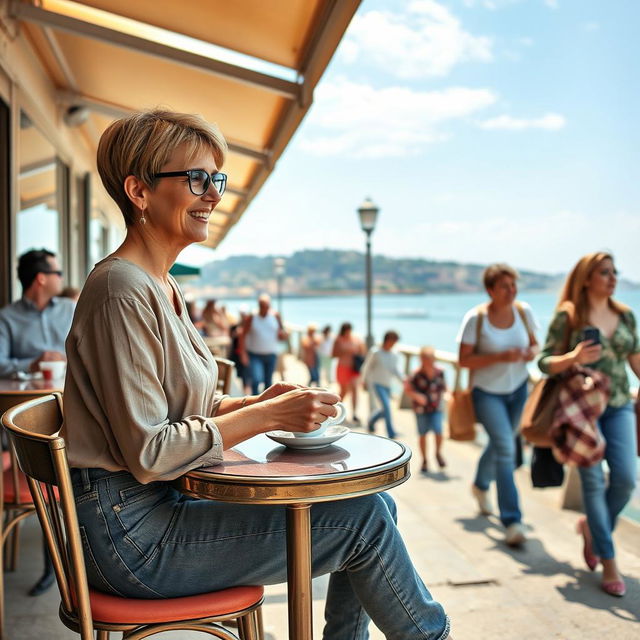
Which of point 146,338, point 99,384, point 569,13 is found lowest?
point 99,384

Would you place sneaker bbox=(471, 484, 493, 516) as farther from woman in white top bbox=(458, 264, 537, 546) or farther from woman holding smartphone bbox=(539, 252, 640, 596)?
woman holding smartphone bbox=(539, 252, 640, 596)

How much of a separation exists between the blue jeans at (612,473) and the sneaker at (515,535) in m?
0.57

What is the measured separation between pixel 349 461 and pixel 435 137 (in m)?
114

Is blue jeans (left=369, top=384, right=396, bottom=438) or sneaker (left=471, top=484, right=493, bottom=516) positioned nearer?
sneaker (left=471, top=484, right=493, bottom=516)

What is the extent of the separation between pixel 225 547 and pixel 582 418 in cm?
241

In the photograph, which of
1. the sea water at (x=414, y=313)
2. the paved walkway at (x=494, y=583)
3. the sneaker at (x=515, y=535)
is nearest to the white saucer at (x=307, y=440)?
the paved walkway at (x=494, y=583)

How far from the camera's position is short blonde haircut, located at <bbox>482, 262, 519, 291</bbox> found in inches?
183

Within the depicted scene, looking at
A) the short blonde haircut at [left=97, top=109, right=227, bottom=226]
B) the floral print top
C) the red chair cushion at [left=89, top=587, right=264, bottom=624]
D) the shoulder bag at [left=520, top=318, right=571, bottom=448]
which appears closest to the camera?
the red chair cushion at [left=89, top=587, right=264, bottom=624]

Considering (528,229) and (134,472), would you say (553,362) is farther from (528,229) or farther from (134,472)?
(528,229)

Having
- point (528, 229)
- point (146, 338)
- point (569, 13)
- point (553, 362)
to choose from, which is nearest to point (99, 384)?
point (146, 338)

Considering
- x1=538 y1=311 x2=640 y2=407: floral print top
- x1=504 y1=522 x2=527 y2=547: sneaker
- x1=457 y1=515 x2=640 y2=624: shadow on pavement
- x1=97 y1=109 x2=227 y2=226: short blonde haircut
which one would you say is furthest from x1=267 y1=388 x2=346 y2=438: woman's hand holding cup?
x1=504 y1=522 x2=527 y2=547: sneaker

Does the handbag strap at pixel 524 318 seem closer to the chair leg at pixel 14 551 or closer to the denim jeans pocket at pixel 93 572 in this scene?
the chair leg at pixel 14 551

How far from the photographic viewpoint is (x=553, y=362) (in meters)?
3.81

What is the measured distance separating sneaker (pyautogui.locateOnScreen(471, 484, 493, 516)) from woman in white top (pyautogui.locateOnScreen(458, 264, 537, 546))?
41 centimetres
